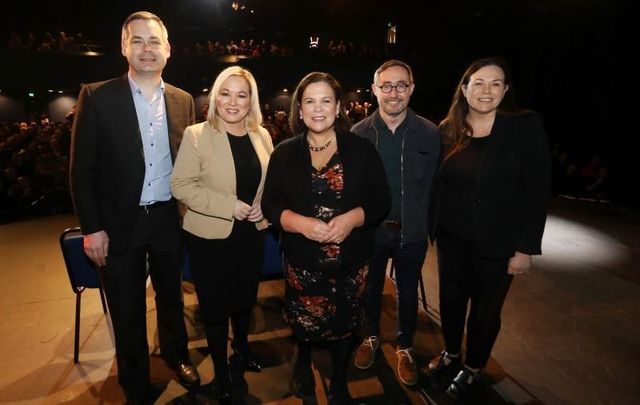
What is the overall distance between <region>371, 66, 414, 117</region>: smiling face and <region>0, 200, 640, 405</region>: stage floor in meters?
1.71

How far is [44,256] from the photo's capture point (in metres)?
4.61

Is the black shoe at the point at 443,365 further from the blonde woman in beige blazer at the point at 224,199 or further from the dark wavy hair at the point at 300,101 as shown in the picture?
the dark wavy hair at the point at 300,101

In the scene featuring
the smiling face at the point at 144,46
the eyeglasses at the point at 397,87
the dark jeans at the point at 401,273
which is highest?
the smiling face at the point at 144,46

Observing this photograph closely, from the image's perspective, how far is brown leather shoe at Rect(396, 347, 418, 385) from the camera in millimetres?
2451

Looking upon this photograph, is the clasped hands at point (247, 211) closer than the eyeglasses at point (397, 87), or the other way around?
the clasped hands at point (247, 211)

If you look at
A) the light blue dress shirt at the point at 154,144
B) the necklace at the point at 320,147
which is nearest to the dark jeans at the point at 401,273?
the necklace at the point at 320,147

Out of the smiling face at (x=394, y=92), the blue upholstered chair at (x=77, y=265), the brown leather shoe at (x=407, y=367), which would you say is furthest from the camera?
the blue upholstered chair at (x=77, y=265)

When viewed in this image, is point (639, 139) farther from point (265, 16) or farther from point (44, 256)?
point (265, 16)

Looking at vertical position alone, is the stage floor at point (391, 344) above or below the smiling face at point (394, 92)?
below

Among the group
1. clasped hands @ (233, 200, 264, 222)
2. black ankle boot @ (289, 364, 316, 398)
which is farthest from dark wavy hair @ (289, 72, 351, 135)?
black ankle boot @ (289, 364, 316, 398)

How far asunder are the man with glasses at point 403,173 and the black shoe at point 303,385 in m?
0.58

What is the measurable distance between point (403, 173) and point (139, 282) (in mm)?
1659

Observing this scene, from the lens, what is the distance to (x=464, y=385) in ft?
7.72

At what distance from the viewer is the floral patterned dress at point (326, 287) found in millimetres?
1905
